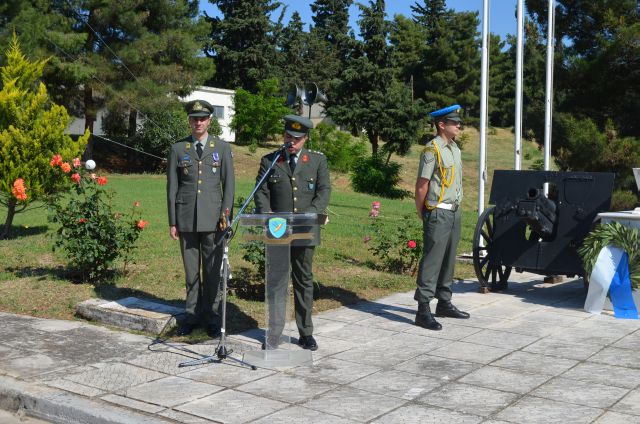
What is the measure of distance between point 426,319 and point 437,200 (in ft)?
3.55

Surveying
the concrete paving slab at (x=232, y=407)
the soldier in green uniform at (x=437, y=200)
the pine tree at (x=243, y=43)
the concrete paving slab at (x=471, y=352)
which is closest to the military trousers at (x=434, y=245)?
the soldier in green uniform at (x=437, y=200)

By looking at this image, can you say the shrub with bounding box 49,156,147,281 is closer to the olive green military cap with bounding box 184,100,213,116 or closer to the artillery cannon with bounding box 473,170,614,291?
the olive green military cap with bounding box 184,100,213,116

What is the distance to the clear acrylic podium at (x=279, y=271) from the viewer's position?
5.88 metres

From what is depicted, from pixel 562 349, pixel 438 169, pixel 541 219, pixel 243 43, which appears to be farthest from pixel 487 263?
pixel 243 43

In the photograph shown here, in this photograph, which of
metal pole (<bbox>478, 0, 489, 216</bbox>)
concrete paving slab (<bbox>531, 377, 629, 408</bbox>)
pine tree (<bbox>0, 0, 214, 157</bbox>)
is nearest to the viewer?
concrete paving slab (<bbox>531, 377, 629, 408</bbox>)

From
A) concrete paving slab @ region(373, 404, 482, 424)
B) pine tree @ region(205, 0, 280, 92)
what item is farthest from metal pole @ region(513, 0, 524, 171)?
pine tree @ region(205, 0, 280, 92)

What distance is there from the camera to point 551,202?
863cm

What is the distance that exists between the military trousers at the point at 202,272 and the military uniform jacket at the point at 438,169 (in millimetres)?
1971

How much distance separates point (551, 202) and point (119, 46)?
27070 millimetres

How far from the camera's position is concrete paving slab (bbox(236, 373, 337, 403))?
5.18 m

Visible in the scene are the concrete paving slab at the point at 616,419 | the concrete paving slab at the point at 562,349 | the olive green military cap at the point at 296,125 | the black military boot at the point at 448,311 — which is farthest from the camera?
the black military boot at the point at 448,311

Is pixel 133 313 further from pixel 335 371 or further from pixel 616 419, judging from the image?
pixel 616 419

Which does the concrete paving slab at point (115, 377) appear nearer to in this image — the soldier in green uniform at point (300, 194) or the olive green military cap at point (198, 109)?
the soldier in green uniform at point (300, 194)

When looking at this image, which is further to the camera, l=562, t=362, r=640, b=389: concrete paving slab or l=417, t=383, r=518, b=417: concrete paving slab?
l=562, t=362, r=640, b=389: concrete paving slab
